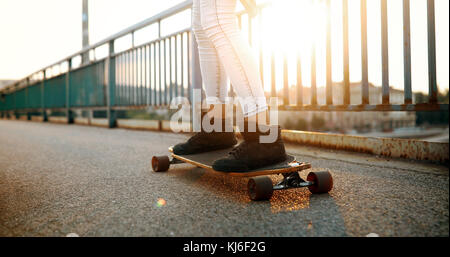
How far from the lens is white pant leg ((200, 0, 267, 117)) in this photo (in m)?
1.23

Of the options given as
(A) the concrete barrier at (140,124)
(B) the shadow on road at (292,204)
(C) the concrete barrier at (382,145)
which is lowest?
(B) the shadow on road at (292,204)

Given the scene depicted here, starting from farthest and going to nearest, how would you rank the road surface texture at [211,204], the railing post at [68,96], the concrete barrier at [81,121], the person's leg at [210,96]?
the railing post at [68,96]
the concrete barrier at [81,121]
the person's leg at [210,96]
the road surface texture at [211,204]

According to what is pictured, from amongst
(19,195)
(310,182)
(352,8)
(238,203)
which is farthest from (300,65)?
(19,195)

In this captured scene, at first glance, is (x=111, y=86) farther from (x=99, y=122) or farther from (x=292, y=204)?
(x=292, y=204)

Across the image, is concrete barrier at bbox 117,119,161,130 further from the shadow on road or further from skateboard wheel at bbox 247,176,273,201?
skateboard wheel at bbox 247,176,273,201

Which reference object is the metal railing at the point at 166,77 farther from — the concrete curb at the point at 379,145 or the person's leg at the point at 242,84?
the person's leg at the point at 242,84

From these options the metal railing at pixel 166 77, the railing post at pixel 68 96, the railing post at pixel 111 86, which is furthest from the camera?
the railing post at pixel 68 96

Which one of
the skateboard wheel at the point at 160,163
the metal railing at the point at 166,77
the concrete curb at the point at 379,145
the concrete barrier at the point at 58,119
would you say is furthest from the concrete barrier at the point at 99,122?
the skateboard wheel at the point at 160,163

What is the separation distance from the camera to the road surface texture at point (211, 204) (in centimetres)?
79

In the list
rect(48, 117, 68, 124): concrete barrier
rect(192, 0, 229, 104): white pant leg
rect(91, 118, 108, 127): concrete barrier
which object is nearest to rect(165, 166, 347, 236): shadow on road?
rect(192, 0, 229, 104): white pant leg

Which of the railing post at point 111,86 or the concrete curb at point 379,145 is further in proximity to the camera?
the railing post at point 111,86

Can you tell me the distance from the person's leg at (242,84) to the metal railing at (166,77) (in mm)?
917
